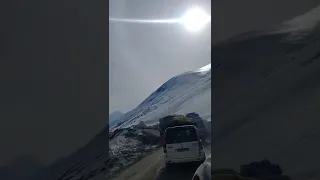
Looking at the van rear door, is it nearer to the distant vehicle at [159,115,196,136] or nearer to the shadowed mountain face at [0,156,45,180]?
the distant vehicle at [159,115,196,136]

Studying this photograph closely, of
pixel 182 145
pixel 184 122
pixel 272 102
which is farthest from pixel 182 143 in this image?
pixel 272 102

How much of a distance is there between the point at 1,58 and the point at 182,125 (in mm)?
1806

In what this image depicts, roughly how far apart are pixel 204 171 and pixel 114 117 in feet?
3.06

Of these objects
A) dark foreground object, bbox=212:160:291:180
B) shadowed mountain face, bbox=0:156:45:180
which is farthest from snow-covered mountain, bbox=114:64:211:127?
shadowed mountain face, bbox=0:156:45:180

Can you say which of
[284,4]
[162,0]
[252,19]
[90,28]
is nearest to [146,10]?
[162,0]

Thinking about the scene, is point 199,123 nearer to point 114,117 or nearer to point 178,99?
point 178,99

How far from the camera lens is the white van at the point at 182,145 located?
3.63m

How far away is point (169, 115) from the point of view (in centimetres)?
372

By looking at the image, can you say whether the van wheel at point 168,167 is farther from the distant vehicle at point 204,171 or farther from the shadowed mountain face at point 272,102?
the shadowed mountain face at point 272,102

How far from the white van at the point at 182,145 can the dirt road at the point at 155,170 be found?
55 millimetres

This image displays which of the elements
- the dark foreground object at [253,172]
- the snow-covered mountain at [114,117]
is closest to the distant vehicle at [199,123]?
the dark foreground object at [253,172]

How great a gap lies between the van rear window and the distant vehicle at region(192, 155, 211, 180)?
0.22 metres

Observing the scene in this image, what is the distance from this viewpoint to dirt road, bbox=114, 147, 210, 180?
3.63 m

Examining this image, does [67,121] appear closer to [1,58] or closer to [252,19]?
[1,58]
